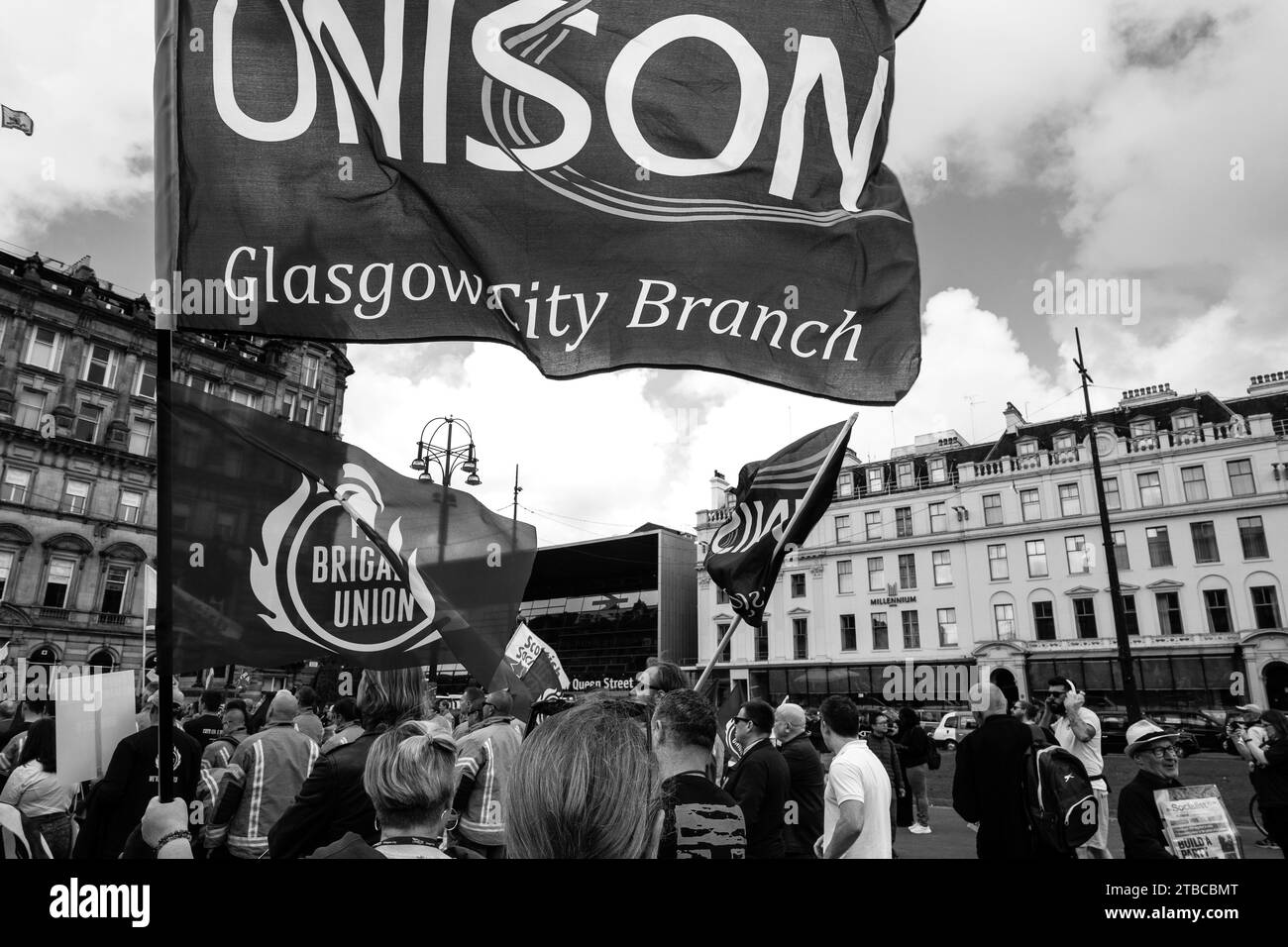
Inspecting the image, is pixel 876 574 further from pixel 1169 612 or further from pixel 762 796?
pixel 762 796

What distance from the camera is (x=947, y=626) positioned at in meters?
49.9

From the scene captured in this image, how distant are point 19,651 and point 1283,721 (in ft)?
159

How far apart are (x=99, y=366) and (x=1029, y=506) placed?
5637 cm

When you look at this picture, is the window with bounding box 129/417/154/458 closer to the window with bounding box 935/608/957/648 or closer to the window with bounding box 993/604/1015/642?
the window with bounding box 935/608/957/648

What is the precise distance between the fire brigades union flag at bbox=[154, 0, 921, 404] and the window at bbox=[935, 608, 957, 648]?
165 ft

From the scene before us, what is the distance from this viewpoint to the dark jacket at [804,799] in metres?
5.43

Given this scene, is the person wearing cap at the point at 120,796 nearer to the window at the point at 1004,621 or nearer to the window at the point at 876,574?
the window at the point at 1004,621

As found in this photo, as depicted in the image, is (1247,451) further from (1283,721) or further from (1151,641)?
(1283,721)

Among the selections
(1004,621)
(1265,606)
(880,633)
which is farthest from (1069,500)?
(880,633)

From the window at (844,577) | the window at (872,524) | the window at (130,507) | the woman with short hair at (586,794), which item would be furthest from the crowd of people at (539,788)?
the window at (872,524)

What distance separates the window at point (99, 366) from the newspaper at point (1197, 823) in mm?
54261

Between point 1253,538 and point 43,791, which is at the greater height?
point 1253,538

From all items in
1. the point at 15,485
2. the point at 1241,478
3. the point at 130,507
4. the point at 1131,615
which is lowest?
the point at 1131,615
